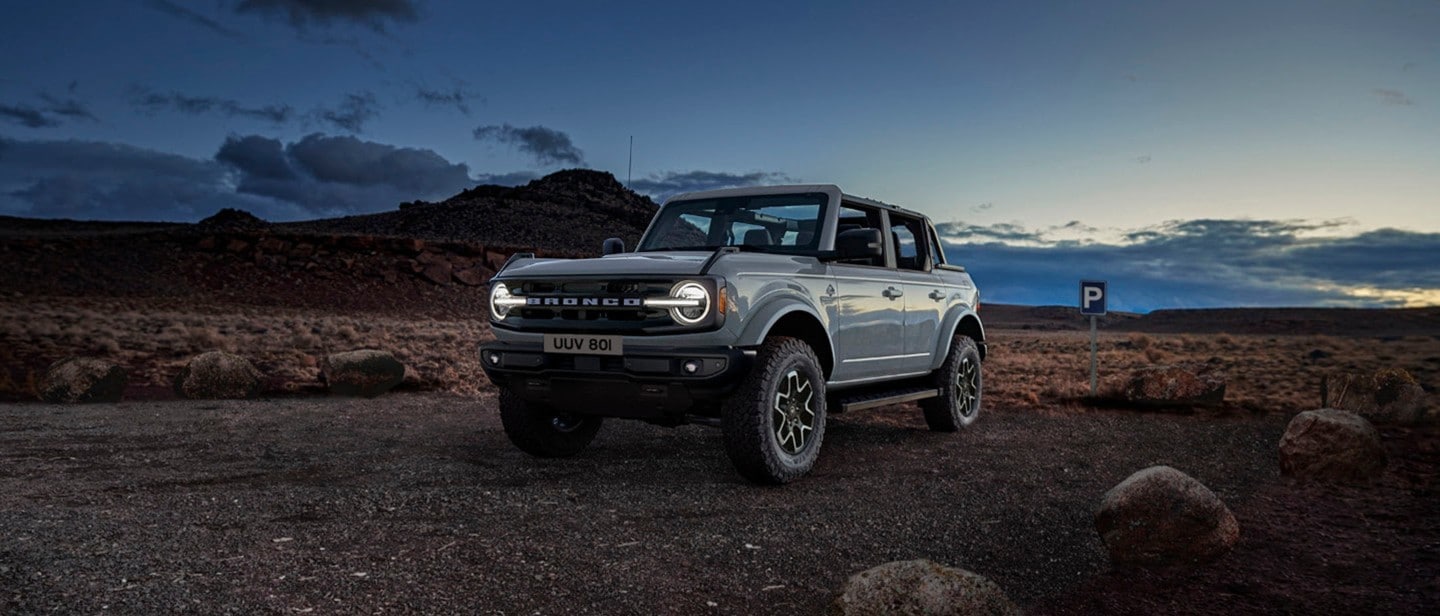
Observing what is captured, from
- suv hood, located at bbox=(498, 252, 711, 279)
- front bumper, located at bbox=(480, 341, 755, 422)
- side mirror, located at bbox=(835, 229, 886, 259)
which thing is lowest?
front bumper, located at bbox=(480, 341, 755, 422)

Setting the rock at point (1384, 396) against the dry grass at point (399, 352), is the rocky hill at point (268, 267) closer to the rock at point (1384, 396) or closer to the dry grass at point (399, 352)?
the dry grass at point (399, 352)

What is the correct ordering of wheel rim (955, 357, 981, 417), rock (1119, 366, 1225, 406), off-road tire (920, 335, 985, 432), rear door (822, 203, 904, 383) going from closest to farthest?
rear door (822, 203, 904, 383), off-road tire (920, 335, 985, 432), wheel rim (955, 357, 981, 417), rock (1119, 366, 1225, 406)

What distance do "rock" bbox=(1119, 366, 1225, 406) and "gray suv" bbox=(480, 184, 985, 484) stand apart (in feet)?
20.3

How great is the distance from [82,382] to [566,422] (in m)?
8.03

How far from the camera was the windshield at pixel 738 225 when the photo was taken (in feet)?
24.6

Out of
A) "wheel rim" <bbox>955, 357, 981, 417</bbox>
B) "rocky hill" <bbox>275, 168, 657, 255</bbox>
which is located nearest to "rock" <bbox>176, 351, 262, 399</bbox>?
"wheel rim" <bbox>955, 357, 981, 417</bbox>

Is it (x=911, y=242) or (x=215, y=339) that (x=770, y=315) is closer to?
(x=911, y=242)

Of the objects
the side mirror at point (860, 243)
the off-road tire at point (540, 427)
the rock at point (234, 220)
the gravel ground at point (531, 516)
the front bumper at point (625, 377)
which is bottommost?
the gravel ground at point (531, 516)

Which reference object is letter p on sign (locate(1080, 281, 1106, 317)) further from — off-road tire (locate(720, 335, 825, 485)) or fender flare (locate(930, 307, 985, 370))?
off-road tire (locate(720, 335, 825, 485))

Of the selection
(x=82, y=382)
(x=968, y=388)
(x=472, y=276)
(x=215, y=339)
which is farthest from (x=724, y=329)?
(x=472, y=276)

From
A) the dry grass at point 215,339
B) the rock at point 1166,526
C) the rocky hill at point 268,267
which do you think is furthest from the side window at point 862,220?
the rocky hill at point 268,267

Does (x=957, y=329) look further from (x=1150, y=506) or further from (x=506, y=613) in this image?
(x=506, y=613)

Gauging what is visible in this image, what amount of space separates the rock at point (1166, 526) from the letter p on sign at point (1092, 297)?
981 cm

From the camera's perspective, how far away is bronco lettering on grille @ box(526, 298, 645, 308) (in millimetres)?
6172
